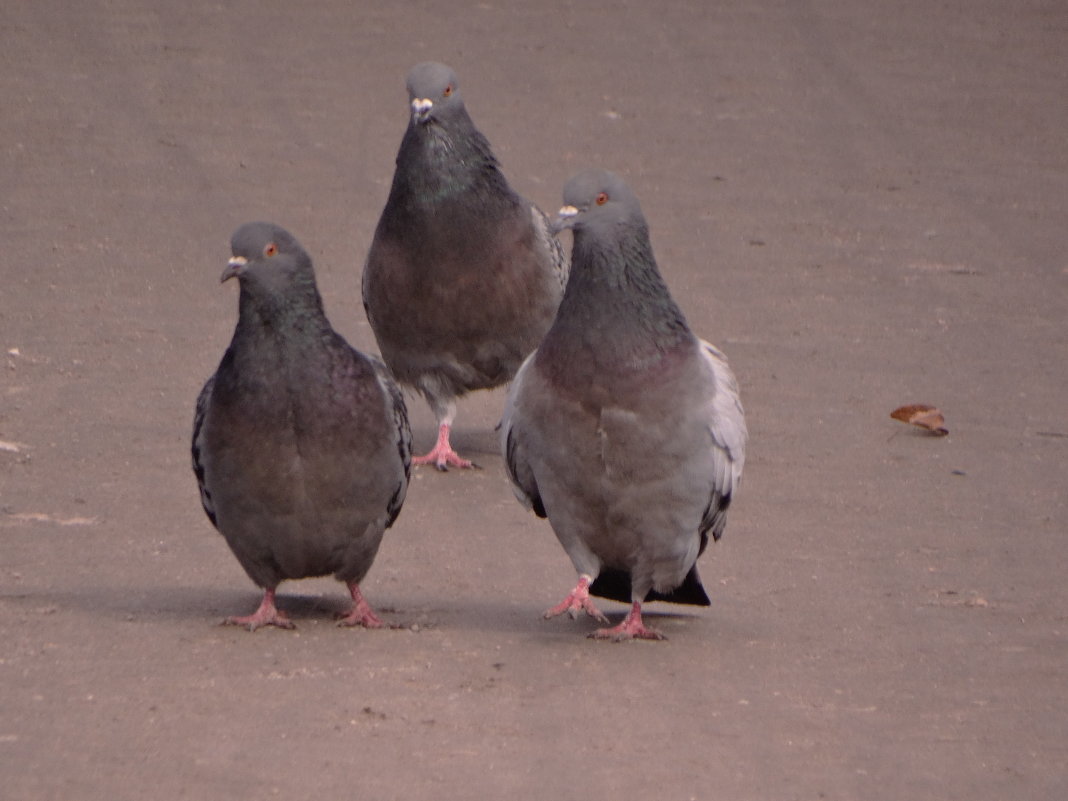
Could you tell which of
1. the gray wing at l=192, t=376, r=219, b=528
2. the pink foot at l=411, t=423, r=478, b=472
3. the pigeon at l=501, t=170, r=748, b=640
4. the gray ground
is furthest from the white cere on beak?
the gray wing at l=192, t=376, r=219, b=528

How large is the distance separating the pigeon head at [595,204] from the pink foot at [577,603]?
1169mm

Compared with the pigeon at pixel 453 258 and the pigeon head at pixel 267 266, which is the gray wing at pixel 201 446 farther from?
the pigeon at pixel 453 258

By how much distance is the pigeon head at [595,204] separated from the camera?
6344 mm

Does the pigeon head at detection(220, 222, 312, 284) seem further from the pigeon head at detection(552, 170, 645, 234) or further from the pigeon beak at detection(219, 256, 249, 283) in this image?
the pigeon head at detection(552, 170, 645, 234)

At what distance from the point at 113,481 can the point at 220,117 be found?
6078 mm

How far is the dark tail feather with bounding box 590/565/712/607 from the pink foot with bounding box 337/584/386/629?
2.59 ft

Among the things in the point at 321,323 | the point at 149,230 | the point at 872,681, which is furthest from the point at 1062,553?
the point at 149,230

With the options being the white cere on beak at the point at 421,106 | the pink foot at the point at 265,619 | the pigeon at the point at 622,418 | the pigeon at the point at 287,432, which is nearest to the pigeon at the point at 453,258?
the white cere on beak at the point at 421,106

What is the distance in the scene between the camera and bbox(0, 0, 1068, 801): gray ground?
5219mm

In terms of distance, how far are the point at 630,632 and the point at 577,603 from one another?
0.20 metres

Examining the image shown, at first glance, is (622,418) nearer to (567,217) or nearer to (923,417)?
(567,217)

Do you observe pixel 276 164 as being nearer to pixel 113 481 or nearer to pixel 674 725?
pixel 113 481

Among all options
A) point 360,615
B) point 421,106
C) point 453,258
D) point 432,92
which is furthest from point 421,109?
point 360,615

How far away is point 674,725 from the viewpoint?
537 cm
